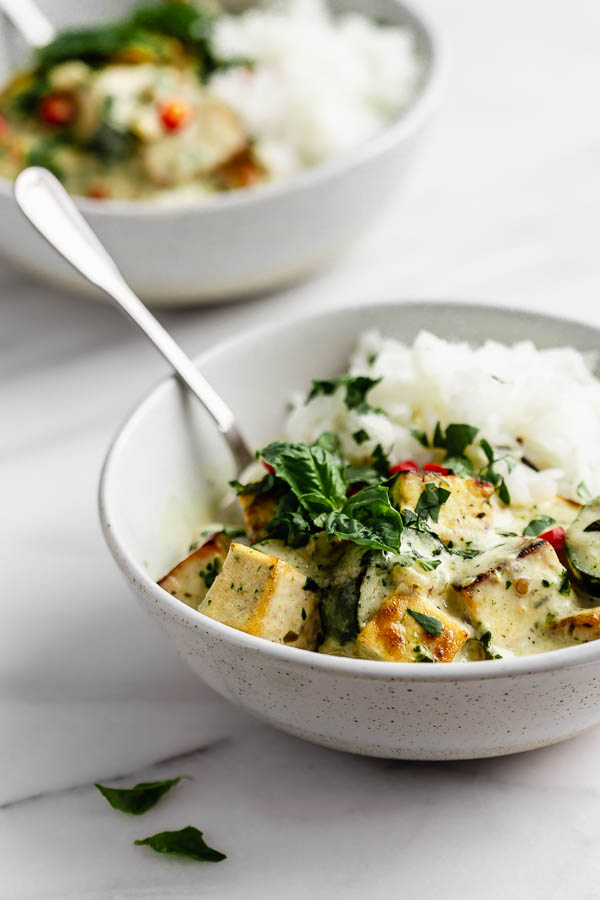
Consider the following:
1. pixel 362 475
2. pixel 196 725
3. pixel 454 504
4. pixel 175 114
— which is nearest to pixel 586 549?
pixel 454 504

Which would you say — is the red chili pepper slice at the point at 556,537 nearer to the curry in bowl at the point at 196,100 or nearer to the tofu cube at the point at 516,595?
the tofu cube at the point at 516,595

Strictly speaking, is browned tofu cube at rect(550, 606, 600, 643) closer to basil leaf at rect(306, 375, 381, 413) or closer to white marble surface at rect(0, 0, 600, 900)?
white marble surface at rect(0, 0, 600, 900)

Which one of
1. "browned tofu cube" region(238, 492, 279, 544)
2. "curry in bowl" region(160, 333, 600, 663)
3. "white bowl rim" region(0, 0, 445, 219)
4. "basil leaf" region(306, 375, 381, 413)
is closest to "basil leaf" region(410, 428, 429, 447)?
"curry in bowl" region(160, 333, 600, 663)

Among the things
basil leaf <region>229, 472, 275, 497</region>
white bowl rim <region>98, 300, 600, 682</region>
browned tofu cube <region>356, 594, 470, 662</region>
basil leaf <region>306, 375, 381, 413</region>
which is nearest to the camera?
white bowl rim <region>98, 300, 600, 682</region>

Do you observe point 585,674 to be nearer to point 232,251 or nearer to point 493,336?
point 493,336

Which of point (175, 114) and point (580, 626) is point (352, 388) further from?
point (175, 114)

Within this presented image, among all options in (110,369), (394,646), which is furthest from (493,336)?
(110,369)
